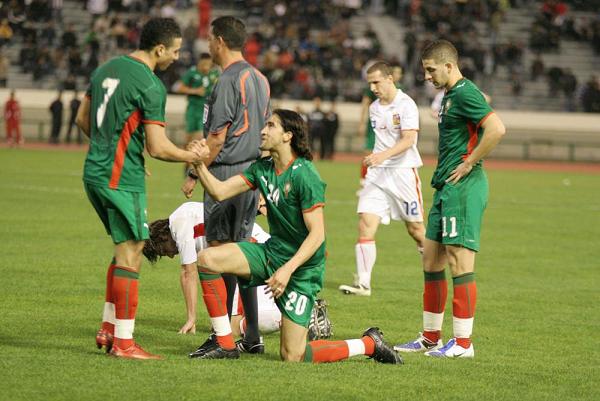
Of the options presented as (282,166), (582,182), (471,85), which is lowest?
(582,182)

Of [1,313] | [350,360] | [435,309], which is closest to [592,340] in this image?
[435,309]

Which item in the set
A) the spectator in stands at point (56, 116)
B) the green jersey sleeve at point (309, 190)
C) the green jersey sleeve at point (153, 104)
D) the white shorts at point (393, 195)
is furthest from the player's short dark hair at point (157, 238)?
the spectator in stands at point (56, 116)

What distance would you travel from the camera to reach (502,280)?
1309 cm

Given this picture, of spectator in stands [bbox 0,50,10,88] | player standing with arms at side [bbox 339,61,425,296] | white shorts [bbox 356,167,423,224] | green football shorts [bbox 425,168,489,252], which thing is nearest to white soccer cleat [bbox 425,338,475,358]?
green football shorts [bbox 425,168,489,252]

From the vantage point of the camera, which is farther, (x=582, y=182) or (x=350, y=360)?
(x=582, y=182)

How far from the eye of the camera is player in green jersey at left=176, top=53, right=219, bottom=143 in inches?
828

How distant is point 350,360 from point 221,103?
2127 mm

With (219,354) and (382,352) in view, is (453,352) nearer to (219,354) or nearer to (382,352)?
(382,352)

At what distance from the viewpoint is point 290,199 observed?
7773 mm

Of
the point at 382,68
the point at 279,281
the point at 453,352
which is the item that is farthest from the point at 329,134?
the point at 279,281

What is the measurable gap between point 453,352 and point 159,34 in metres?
3.21

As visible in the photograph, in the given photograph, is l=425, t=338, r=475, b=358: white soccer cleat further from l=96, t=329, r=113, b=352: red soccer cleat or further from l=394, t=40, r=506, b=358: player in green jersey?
l=96, t=329, r=113, b=352: red soccer cleat

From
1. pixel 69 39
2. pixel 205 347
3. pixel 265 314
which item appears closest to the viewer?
pixel 205 347

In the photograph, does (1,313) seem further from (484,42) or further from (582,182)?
(484,42)
